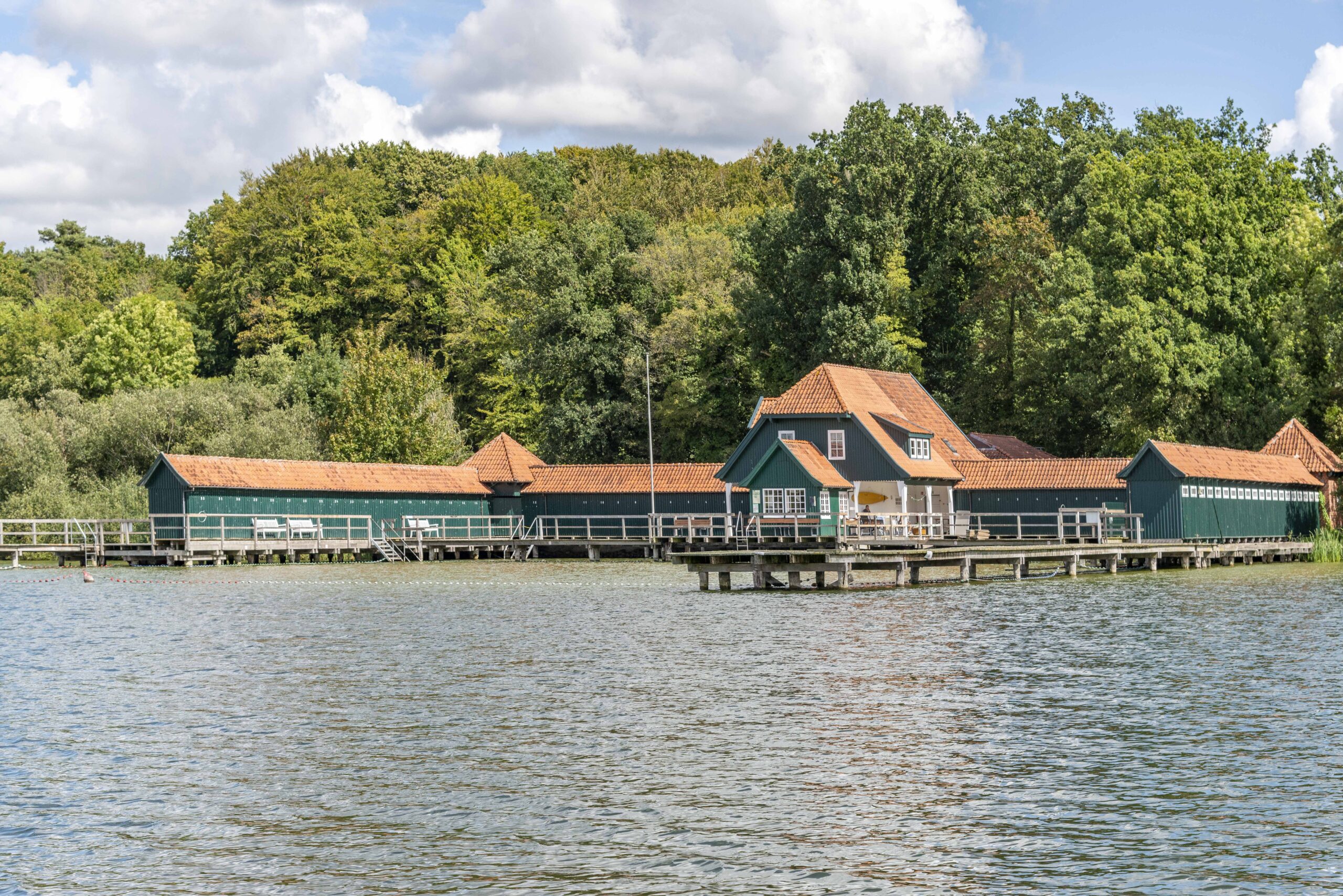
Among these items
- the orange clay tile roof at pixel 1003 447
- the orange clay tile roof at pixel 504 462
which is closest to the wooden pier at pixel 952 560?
the orange clay tile roof at pixel 1003 447

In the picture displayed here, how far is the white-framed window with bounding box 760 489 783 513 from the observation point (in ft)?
200

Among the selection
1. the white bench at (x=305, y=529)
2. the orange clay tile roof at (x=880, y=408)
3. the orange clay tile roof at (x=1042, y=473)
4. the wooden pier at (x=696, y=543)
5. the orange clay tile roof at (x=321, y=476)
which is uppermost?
the orange clay tile roof at (x=880, y=408)

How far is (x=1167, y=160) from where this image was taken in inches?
2552

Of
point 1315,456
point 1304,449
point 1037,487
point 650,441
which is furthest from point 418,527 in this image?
point 1315,456

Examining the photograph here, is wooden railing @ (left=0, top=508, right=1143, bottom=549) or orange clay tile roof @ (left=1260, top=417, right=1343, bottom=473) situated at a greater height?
orange clay tile roof @ (left=1260, top=417, right=1343, bottom=473)

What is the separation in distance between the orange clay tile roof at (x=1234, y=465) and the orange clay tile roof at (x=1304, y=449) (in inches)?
18.6

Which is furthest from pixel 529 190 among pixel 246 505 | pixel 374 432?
pixel 246 505

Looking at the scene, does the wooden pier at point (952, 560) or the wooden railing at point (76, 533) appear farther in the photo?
the wooden railing at point (76, 533)

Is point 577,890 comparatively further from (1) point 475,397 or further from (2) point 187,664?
(1) point 475,397

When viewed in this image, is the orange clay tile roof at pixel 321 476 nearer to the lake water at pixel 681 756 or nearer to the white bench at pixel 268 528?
the white bench at pixel 268 528

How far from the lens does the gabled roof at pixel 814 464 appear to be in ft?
197

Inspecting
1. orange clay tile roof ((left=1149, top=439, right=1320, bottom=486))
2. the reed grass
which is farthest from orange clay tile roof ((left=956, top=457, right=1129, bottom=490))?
the reed grass

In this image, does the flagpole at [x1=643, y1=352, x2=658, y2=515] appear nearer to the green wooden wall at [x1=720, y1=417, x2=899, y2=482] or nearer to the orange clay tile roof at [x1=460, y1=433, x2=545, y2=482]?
the green wooden wall at [x1=720, y1=417, x2=899, y2=482]

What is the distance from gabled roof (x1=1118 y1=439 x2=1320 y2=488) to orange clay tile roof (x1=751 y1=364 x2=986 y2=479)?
9552 millimetres
